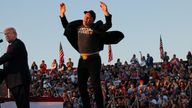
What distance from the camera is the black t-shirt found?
7.44 m

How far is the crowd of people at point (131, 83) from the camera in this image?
19391 mm

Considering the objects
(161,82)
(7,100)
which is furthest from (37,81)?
(7,100)

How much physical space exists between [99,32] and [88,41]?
0.76 ft

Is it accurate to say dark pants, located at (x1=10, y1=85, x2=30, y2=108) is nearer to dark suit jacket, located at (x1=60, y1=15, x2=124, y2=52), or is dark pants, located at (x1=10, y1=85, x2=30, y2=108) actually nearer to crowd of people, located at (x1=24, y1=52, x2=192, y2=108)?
dark suit jacket, located at (x1=60, y1=15, x2=124, y2=52)

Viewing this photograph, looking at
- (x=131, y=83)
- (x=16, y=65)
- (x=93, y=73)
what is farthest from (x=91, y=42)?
(x=131, y=83)

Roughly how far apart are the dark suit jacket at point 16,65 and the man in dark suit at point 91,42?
891 mm

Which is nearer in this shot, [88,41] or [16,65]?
[16,65]

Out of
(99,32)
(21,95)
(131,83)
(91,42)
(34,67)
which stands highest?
(34,67)

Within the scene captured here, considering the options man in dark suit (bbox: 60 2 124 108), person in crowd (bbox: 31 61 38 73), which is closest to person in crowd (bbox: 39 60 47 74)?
person in crowd (bbox: 31 61 38 73)

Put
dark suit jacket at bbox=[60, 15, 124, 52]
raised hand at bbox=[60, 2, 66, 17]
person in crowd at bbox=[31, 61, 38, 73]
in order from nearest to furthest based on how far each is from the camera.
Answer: dark suit jacket at bbox=[60, 15, 124, 52] → raised hand at bbox=[60, 2, 66, 17] → person in crowd at bbox=[31, 61, 38, 73]

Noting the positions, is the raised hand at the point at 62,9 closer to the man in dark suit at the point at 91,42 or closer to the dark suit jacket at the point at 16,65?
the man in dark suit at the point at 91,42

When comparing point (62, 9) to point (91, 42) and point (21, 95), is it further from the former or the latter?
point (21, 95)

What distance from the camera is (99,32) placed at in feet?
24.3

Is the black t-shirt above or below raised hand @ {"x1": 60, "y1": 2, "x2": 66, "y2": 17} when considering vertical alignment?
below
